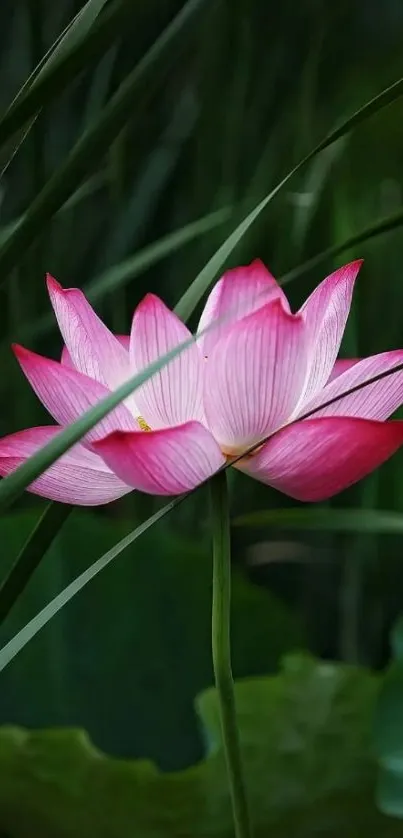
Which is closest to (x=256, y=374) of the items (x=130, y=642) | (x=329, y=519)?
(x=329, y=519)

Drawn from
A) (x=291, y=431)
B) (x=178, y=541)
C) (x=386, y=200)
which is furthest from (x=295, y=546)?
(x=291, y=431)

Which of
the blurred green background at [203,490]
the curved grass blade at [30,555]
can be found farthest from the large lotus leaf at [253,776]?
the curved grass blade at [30,555]

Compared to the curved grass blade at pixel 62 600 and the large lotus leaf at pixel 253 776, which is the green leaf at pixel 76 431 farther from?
the large lotus leaf at pixel 253 776

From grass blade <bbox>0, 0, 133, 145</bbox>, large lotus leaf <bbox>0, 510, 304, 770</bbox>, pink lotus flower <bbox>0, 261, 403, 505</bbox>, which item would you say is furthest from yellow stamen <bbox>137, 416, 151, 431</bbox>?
large lotus leaf <bbox>0, 510, 304, 770</bbox>

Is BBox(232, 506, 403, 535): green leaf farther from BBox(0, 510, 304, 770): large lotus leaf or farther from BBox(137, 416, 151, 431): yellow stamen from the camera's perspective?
BBox(0, 510, 304, 770): large lotus leaf

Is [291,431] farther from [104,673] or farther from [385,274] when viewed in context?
[385,274]

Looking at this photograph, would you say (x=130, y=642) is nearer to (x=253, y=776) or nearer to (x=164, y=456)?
(x=253, y=776)
